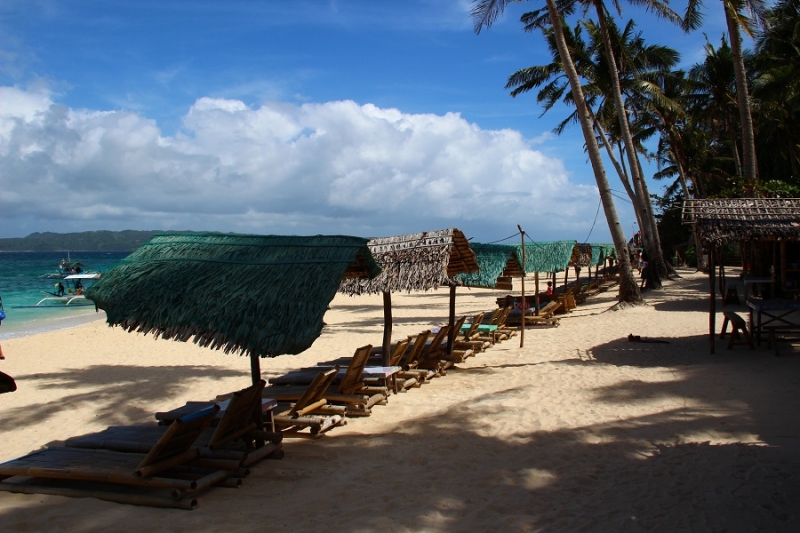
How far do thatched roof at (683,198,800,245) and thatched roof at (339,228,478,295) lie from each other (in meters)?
4.01

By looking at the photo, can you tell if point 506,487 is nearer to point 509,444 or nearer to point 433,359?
point 509,444

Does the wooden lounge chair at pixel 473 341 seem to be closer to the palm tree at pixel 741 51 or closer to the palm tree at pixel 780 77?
the palm tree at pixel 741 51

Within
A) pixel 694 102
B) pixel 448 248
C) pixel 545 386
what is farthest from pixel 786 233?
pixel 694 102

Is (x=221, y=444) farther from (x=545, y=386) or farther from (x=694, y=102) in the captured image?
(x=694, y=102)

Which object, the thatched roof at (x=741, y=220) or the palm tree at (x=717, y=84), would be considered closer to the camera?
the thatched roof at (x=741, y=220)

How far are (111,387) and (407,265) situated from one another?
560 cm

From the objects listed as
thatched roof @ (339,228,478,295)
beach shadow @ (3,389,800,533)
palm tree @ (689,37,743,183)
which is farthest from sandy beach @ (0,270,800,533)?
palm tree @ (689,37,743,183)

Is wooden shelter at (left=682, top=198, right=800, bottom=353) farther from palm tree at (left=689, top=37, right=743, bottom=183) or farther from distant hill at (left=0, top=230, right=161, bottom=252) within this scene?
distant hill at (left=0, top=230, right=161, bottom=252)

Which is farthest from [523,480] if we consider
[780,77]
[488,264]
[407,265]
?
[780,77]

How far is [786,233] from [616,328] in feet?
16.2

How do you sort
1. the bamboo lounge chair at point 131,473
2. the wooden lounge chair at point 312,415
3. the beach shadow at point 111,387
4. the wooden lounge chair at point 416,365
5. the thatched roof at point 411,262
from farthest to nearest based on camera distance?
1. the wooden lounge chair at point 416,365
2. the thatched roof at point 411,262
3. the beach shadow at point 111,387
4. the wooden lounge chair at point 312,415
5. the bamboo lounge chair at point 131,473

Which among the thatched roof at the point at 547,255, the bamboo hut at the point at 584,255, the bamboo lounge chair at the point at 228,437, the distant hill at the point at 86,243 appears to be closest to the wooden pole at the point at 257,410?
the bamboo lounge chair at the point at 228,437

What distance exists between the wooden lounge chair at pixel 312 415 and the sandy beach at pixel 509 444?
0.18m

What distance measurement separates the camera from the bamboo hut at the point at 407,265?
903cm
